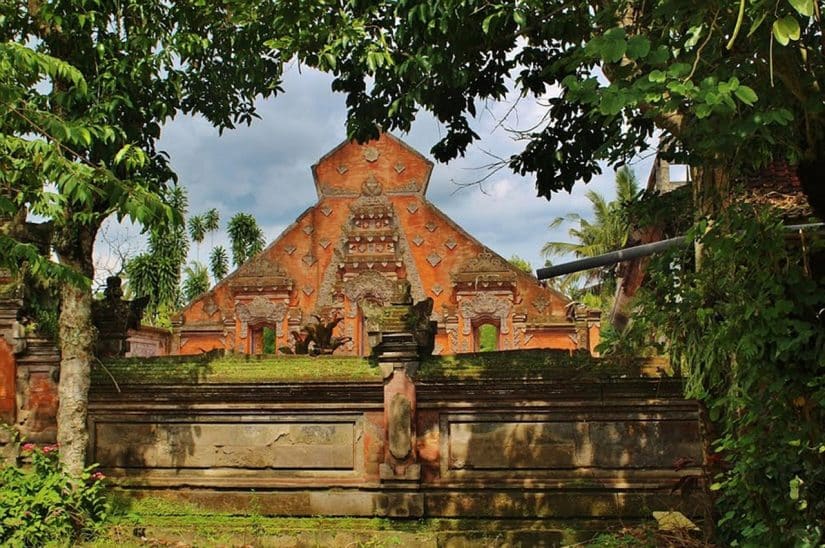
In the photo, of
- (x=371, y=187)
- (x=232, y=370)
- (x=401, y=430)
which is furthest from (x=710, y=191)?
(x=371, y=187)

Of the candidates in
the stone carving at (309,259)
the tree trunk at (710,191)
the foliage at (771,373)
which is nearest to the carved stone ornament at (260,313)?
the stone carving at (309,259)

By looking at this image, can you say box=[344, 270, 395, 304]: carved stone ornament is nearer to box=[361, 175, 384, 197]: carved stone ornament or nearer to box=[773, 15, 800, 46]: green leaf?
box=[361, 175, 384, 197]: carved stone ornament

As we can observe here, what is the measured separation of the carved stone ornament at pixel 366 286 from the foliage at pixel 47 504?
14240 millimetres

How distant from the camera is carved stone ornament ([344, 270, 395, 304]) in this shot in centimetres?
2223

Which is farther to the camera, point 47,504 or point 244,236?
point 244,236

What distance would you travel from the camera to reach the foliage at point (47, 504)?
738cm

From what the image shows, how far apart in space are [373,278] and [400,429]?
14202mm

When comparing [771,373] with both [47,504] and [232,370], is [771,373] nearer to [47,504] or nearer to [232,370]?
[232,370]

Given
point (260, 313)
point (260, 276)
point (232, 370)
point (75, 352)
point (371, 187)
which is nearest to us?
point (75, 352)

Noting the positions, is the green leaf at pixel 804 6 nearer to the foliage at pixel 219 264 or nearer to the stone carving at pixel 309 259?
the stone carving at pixel 309 259

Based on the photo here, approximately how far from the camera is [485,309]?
71.1 feet

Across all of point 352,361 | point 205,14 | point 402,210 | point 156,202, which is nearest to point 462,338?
point 402,210

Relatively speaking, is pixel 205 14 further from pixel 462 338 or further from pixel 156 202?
pixel 462 338

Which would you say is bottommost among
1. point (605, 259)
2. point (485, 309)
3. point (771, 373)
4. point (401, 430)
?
point (401, 430)
